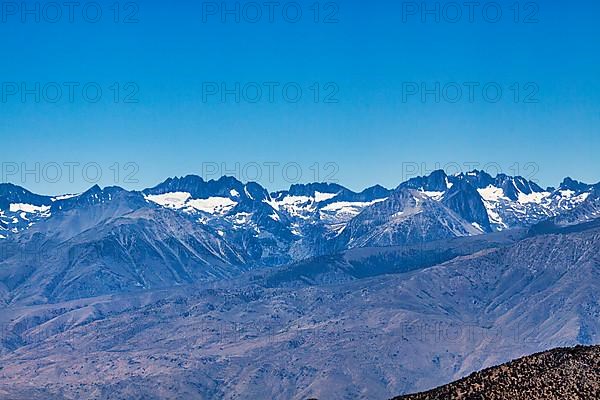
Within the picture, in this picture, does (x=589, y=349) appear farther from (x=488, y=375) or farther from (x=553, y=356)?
(x=488, y=375)

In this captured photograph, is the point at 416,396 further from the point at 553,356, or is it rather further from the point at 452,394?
the point at 553,356

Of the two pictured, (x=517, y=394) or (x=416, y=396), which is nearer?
(x=517, y=394)

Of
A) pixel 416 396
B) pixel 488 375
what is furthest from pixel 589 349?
pixel 416 396

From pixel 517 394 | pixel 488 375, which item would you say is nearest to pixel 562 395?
pixel 517 394

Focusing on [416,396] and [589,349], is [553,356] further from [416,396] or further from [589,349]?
[416,396]

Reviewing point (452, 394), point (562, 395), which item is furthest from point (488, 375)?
point (562, 395)

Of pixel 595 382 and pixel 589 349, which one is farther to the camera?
pixel 589 349
